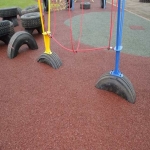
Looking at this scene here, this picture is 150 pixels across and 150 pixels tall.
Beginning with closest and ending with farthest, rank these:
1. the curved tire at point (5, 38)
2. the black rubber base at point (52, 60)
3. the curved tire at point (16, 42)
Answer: the black rubber base at point (52, 60), the curved tire at point (16, 42), the curved tire at point (5, 38)

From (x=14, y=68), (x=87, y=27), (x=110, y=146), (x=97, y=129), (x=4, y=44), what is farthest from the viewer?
(x=87, y=27)

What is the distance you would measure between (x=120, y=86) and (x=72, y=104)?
0.71 metres

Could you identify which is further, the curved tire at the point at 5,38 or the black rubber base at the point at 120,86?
the curved tire at the point at 5,38

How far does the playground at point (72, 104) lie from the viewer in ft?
6.67

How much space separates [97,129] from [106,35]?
3.87m

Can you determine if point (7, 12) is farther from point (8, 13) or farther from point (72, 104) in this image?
point (72, 104)

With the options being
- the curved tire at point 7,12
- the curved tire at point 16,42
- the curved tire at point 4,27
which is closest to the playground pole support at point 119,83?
the curved tire at point 16,42

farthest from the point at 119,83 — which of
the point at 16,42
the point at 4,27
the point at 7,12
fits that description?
the point at 7,12

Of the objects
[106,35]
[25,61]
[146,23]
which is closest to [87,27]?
[106,35]

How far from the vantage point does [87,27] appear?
6.35 metres

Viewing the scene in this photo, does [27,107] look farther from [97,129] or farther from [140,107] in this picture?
[140,107]

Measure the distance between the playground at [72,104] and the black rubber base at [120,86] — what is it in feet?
0.26

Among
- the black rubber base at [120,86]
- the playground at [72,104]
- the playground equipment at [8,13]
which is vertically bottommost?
the playground at [72,104]

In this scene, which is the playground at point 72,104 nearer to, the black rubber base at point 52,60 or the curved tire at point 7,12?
the black rubber base at point 52,60
